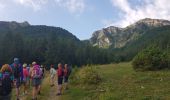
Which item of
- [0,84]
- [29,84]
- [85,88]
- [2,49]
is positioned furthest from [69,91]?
[2,49]

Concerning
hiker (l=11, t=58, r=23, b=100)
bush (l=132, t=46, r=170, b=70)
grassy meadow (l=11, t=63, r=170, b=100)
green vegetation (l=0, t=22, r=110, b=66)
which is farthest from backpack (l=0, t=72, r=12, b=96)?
green vegetation (l=0, t=22, r=110, b=66)

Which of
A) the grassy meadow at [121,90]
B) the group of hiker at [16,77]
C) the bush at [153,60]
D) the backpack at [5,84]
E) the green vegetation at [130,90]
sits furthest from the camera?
the bush at [153,60]

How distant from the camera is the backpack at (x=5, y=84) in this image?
20.1m

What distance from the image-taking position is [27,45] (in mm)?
125000

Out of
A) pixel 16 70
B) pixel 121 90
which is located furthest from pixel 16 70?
pixel 121 90

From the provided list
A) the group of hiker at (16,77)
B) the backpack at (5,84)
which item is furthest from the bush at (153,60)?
the backpack at (5,84)

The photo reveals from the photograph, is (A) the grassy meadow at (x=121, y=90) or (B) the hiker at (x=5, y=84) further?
(A) the grassy meadow at (x=121, y=90)

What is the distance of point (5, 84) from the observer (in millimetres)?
20172

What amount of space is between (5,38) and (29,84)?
86758mm

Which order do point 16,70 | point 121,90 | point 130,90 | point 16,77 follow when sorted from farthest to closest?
point 121,90
point 130,90
point 16,77
point 16,70

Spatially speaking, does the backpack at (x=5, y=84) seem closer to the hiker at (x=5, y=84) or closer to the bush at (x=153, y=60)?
the hiker at (x=5, y=84)

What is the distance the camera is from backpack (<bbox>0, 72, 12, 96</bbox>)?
20.1m

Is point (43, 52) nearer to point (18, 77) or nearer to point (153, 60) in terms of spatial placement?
point (153, 60)

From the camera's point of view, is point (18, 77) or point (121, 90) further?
point (121, 90)
